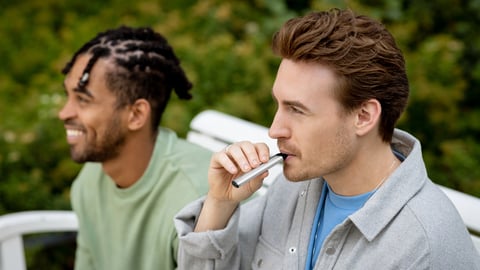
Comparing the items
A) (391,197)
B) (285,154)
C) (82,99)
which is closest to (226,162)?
(285,154)

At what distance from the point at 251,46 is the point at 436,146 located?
4.39 ft

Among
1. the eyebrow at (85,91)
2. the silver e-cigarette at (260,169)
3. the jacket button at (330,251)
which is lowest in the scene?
the jacket button at (330,251)

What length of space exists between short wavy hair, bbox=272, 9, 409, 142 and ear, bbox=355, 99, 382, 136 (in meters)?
0.02

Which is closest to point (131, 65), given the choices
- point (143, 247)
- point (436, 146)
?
point (143, 247)

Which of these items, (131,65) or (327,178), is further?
(131,65)

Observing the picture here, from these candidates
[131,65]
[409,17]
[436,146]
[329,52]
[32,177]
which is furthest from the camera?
[409,17]

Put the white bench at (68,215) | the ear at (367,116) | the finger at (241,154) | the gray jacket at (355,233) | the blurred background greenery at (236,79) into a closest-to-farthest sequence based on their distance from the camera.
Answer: the gray jacket at (355,233) < the ear at (367,116) < the finger at (241,154) < the white bench at (68,215) < the blurred background greenery at (236,79)

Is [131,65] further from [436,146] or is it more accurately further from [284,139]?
[436,146]

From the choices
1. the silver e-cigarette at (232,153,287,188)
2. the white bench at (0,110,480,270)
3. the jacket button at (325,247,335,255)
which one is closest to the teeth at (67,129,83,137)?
the white bench at (0,110,480,270)

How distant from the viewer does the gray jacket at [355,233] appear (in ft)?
5.11

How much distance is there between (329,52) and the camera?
1626mm

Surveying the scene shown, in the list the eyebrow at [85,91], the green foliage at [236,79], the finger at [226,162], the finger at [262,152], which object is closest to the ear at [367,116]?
the finger at [262,152]

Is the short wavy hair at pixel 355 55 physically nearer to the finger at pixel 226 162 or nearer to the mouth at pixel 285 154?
the mouth at pixel 285 154

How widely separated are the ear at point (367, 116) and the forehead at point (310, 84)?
0.28 feet
